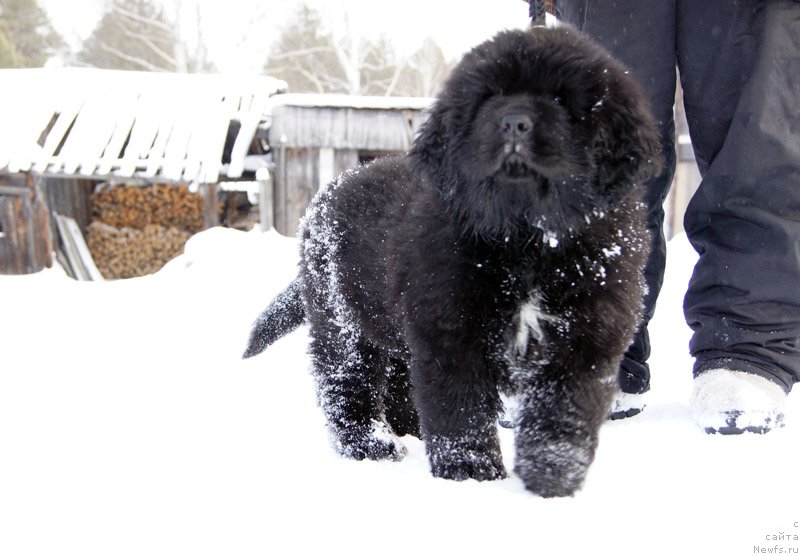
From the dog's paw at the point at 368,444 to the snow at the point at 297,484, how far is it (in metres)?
0.06

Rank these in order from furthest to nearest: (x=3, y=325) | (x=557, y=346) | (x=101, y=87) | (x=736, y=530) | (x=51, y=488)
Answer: (x=101, y=87) → (x=3, y=325) → (x=51, y=488) → (x=557, y=346) → (x=736, y=530)

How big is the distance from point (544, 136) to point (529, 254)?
31cm

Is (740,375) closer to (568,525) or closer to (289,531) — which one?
(568,525)

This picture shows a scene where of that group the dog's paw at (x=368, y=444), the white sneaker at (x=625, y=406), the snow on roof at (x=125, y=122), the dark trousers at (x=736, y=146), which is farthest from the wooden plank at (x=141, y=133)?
the white sneaker at (x=625, y=406)

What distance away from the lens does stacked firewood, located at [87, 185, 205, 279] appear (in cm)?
1106

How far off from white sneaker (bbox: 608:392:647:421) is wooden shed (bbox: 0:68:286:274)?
26.6ft

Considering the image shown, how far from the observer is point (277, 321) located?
8.67 feet

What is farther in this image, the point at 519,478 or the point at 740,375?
the point at 740,375

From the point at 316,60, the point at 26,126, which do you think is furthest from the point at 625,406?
the point at 316,60

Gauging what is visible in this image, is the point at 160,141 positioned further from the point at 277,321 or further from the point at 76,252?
the point at 277,321

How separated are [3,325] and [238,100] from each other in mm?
6343

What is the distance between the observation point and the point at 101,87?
10680 mm

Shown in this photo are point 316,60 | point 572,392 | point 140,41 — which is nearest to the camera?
point 572,392

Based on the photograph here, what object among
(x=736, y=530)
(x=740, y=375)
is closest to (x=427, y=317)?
(x=736, y=530)
